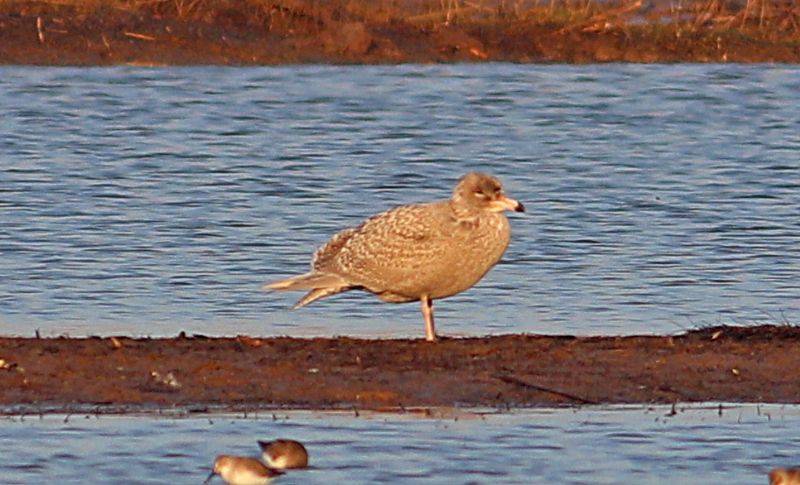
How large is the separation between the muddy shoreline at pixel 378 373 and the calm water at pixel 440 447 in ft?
0.84

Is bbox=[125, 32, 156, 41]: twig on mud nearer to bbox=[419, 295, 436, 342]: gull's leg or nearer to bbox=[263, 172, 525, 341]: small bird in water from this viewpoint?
bbox=[263, 172, 525, 341]: small bird in water

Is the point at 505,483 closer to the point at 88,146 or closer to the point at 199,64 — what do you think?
the point at 88,146

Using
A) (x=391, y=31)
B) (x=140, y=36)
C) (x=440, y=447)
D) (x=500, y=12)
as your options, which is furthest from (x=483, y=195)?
(x=500, y=12)

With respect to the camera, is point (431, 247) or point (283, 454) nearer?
point (283, 454)

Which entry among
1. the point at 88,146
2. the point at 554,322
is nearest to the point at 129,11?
the point at 88,146

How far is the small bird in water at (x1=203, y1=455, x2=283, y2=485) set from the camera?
8.06m

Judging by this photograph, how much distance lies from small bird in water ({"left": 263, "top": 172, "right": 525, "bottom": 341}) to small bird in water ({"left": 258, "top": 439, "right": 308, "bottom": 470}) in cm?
219

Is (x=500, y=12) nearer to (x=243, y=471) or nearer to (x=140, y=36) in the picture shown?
(x=140, y=36)

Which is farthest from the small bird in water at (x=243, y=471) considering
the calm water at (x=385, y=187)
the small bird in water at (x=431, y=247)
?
the calm water at (x=385, y=187)

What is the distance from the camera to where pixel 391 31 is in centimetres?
2466

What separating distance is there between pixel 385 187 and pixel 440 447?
9650mm

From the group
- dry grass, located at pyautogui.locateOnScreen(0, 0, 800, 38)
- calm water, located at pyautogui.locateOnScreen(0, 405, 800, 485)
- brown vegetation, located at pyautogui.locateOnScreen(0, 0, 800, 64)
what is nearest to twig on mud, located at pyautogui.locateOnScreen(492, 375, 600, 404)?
calm water, located at pyautogui.locateOnScreen(0, 405, 800, 485)

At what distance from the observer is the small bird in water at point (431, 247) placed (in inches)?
414

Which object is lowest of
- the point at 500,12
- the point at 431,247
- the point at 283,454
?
the point at 500,12
